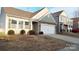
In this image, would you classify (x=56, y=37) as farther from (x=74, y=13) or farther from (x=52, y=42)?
(x=74, y=13)

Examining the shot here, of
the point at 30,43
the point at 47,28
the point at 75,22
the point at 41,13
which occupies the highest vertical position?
the point at 41,13

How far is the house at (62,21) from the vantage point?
3.92 meters

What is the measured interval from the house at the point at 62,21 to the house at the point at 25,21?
95mm

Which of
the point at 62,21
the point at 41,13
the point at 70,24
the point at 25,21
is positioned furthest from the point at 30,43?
the point at 70,24

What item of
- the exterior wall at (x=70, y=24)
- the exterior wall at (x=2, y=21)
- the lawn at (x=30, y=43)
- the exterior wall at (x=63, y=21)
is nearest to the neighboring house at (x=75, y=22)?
the exterior wall at (x=70, y=24)

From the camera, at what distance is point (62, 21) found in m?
3.94

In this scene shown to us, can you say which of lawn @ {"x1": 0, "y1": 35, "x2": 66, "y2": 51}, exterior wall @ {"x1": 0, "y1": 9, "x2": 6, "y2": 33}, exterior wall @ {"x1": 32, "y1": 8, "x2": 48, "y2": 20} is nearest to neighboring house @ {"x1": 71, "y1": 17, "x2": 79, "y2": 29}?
lawn @ {"x1": 0, "y1": 35, "x2": 66, "y2": 51}

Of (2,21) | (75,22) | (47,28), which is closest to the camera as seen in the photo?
(2,21)

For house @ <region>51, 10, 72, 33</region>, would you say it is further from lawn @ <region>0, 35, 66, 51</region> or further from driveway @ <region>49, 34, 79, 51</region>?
lawn @ <region>0, 35, 66, 51</region>

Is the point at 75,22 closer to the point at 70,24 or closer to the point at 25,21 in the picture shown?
the point at 70,24

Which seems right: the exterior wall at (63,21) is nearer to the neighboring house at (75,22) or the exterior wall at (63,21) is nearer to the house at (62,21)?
the house at (62,21)

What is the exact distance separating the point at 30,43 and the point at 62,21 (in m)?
0.88
